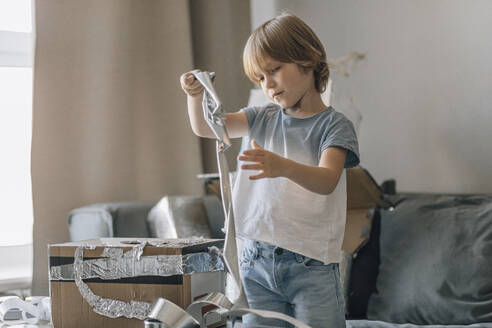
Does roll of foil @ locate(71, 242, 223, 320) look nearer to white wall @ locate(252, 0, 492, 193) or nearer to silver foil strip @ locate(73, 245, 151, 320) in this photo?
silver foil strip @ locate(73, 245, 151, 320)

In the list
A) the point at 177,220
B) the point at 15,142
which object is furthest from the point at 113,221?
the point at 15,142

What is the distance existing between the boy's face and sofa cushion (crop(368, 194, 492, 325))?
68cm

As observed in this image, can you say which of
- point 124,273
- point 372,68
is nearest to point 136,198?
point 372,68

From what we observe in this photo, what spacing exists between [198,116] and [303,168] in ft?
0.77

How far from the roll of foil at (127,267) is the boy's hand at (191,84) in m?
0.26

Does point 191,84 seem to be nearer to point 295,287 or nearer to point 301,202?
point 301,202

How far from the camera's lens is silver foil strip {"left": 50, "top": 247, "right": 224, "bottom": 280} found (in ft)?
2.67

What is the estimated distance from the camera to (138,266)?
831 mm

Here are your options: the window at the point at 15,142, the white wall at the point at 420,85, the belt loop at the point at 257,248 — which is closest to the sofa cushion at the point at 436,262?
the white wall at the point at 420,85

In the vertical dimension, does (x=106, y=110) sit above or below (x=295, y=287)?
above

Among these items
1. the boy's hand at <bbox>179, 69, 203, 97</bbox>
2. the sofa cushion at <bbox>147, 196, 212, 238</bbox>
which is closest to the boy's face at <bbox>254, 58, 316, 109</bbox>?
the boy's hand at <bbox>179, 69, 203, 97</bbox>

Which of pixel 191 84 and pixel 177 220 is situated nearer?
pixel 191 84

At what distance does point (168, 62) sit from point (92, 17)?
0.33 m

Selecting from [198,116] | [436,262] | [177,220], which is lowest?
[436,262]
